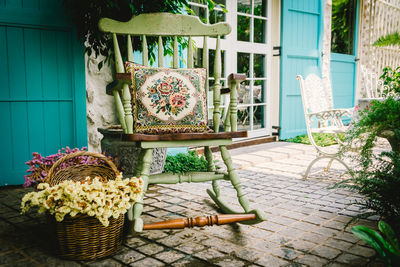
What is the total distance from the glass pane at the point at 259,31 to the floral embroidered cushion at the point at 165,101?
3122 mm

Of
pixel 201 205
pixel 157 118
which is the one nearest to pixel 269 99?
pixel 201 205

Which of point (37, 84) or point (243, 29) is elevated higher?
point (243, 29)

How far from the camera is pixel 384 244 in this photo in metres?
1.29

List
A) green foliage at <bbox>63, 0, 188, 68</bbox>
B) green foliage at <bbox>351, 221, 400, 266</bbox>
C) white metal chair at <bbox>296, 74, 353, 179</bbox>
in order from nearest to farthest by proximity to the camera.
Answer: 1. green foliage at <bbox>351, 221, 400, 266</bbox>
2. green foliage at <bbox>63, 0, 188, 68</bbox>
3. white metal chair at <bbox>296, 74, 353, 179</bbox>

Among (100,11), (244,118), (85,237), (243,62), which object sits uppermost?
(100,11)

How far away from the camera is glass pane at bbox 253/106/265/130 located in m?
4.79

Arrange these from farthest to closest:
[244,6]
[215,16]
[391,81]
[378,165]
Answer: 1. [244,6]
2. [391,81]
3. [215,16]
4. [378,165]

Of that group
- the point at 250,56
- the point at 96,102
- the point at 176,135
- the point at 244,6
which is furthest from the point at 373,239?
the point at 244,6

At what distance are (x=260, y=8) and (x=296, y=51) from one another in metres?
0.81

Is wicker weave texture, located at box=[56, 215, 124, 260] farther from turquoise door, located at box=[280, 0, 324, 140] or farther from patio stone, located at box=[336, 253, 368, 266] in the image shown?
turquoise door, located at box=[280, 0, 324, 140]

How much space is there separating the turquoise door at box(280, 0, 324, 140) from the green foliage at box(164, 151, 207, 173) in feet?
6.71

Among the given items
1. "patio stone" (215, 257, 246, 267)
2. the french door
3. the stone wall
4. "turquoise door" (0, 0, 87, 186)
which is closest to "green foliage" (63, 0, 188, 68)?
"turquoise door" (0, 0, 87, 186)

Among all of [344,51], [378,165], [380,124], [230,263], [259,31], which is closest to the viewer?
[230,263]

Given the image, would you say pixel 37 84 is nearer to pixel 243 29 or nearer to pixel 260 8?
pixel 243 29
